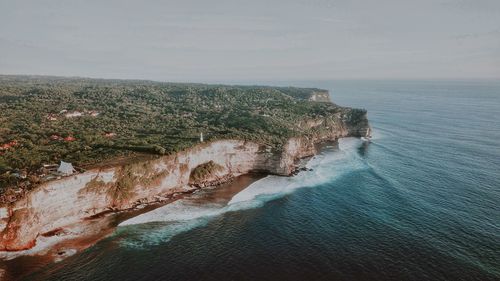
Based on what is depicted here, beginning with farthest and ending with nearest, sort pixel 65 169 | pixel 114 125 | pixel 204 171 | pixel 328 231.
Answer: pixel 114 125
pixel 204 171
pixel 65 169
pixel 328 231

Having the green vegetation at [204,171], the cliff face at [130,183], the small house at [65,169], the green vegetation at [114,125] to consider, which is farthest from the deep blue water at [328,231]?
the green vegetation at [114,125]

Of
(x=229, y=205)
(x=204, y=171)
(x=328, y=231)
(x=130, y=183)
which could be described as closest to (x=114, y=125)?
(x=204, y=171)

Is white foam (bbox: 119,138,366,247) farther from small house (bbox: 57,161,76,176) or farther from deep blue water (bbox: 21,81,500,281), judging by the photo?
small house (bbox: 57,161,76,176)

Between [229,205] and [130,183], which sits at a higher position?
[130,183]

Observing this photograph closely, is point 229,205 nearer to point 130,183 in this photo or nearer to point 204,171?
point 204,171

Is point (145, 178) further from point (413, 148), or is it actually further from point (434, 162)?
point (413, 148)

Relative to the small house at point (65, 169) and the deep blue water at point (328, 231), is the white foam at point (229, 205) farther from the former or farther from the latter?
the small house at point (65, 169)
